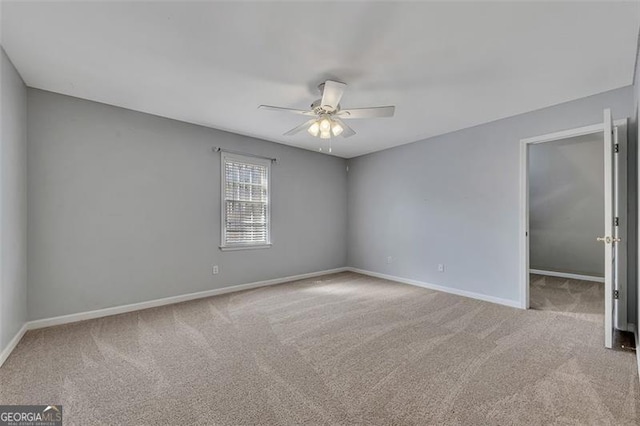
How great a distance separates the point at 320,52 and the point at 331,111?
660mm

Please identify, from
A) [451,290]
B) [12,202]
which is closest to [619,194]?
[451,290]

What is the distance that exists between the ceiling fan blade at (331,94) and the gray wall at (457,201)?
8.41 feet

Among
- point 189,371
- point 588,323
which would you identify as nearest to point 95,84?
point 189,371

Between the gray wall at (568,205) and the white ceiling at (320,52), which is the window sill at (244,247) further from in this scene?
the gray wall at (568,205)

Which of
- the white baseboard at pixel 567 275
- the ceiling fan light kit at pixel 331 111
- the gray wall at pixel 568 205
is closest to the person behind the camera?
the ceiling fan light kit at pixel 331 111

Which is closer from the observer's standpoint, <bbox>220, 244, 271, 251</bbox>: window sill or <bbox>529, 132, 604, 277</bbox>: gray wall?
<bbox>220, 244, 271, 251</bbox>: window sill

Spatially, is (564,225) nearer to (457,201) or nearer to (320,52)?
(457,201)

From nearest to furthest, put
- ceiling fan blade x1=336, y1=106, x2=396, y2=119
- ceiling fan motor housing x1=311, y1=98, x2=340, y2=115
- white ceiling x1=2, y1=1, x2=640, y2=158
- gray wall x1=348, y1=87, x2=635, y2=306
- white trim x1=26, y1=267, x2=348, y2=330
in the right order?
white ceiling x1=2, y1=1, x2=640, y2=158 → ceiling fan blade x1=336, y1=106, x2=396, y2=119 → ceiling fan motor housing x1=311, y1=98, x2=340, y2=115 → white trim x1=26, y1=267, x2=348, y2=330 → gray wall x1=348, y1=87, x2=635, y2=306

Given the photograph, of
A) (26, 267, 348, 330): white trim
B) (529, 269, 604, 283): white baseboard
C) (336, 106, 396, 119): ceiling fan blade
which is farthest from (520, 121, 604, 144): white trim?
(26, 267, 348, 330): white trim

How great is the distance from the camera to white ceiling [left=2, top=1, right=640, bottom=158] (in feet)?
6.17

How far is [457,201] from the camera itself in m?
4.38

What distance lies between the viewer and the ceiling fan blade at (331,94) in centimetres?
246

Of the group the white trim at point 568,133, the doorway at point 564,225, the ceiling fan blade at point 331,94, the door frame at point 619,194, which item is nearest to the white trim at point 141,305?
the ceiling fan blade at point 331,94

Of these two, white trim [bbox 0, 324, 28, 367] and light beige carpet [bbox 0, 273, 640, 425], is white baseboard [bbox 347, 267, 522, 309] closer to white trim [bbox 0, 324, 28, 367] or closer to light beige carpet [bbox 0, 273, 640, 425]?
light beige carpet [bbox 0, 273, 640, 425]
